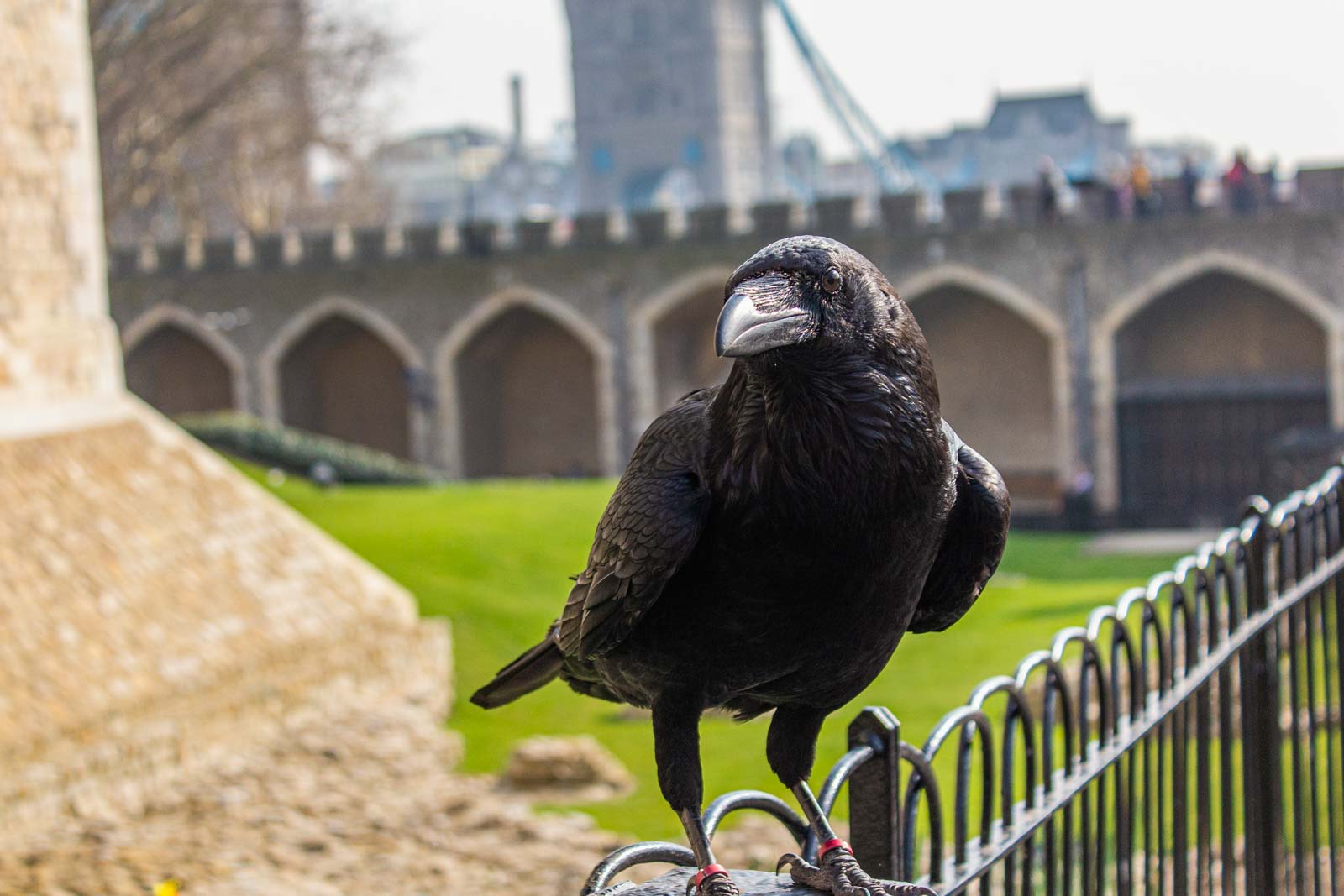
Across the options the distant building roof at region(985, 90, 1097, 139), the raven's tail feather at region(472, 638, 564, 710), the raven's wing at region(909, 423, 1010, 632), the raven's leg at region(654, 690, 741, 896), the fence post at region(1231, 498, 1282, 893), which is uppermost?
the distant building roof at region(985, 90, 1097, 139)

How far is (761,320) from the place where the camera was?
1.62m

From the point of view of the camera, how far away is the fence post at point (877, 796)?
81.5 inches

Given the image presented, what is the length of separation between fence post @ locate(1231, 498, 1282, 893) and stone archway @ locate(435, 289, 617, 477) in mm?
20823

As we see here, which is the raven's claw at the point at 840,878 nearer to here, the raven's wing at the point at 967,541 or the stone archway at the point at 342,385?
the raven's wing at the point at 967,541

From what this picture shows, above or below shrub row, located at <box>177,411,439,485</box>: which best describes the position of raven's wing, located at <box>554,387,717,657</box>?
above

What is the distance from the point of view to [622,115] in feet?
175

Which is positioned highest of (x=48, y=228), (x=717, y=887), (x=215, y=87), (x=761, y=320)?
(x=215, y=87)

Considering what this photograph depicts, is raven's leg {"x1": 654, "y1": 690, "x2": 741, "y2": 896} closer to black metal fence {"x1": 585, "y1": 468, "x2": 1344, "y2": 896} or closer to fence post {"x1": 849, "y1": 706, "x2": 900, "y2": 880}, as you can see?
black metal fence {"x1": 585, "y1": 468, "x2": 1344, "y2": 896}

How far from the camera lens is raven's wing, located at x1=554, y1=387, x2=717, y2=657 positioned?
1.82 metres

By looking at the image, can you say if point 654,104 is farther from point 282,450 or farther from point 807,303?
point 807,303

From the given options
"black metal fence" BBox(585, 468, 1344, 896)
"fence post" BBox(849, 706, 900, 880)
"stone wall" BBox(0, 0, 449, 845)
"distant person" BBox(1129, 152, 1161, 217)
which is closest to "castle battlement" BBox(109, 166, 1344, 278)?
"distant person" BBox(1129, 152, 1161, 217)

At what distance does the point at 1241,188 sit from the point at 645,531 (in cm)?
1982

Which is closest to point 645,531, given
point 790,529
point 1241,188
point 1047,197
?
point 790,529

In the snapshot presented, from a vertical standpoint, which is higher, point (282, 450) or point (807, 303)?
point (807, 303)
